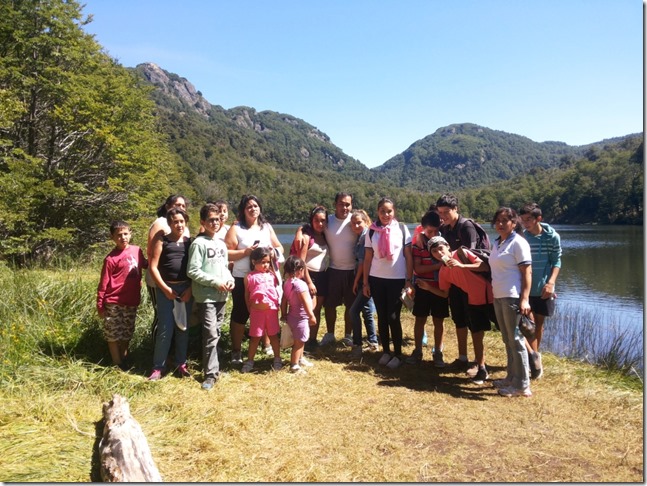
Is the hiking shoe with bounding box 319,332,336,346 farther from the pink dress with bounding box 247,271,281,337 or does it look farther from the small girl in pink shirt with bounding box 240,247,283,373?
the pink dress with bounding box 247,271,281,337

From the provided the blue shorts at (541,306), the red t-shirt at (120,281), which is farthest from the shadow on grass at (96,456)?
the blue shorts at (541,306)

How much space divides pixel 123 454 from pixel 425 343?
13.6ft

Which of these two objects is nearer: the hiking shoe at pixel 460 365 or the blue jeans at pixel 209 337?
the blue jeans at pixel 209 337

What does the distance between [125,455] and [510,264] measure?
11.3 feet

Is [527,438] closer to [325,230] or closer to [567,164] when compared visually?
[325,230]

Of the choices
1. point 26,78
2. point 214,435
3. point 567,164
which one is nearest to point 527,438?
point 214,435

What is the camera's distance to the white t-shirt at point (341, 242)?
5.16 m

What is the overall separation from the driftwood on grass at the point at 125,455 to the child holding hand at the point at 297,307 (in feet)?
6.43

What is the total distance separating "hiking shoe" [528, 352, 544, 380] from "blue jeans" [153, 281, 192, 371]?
11.9 ft

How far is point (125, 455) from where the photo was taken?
8.72 feet

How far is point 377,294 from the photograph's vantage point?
4789 mm

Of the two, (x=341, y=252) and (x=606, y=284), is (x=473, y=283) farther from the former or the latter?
(x=606, y=284)

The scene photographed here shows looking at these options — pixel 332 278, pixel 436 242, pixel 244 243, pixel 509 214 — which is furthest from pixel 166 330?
pixel 509 214

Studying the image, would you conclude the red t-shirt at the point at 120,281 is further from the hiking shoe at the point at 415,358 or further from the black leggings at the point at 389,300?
the hiking shoe at the point at 415,358
